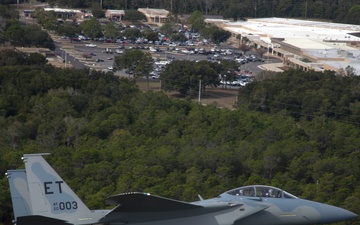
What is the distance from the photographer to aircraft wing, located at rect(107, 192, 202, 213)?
21752mm

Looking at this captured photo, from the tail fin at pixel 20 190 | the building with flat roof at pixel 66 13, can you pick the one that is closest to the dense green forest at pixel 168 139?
the tail fin at pixel 20 190

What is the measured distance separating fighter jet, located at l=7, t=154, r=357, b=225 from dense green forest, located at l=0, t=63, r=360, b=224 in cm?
715

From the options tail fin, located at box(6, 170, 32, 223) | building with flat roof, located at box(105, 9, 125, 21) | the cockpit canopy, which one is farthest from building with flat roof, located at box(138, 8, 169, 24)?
tail fin, located at box(6, 170, 32, 223)

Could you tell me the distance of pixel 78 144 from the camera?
46375 mm

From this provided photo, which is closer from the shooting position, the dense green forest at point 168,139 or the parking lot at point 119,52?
the dense green forest at point 168,139

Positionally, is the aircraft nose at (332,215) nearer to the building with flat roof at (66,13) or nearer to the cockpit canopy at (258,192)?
the cockpit canopy at (258,192)

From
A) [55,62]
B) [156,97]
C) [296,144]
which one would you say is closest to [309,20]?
[55,62]

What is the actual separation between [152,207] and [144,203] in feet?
1.35

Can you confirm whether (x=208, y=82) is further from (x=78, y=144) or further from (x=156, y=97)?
(x=78, y=144)

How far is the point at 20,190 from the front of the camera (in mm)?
23359

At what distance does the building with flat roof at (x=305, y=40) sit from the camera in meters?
101

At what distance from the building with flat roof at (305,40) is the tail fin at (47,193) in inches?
2767

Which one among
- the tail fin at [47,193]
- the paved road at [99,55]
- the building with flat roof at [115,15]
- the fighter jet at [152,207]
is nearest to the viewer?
the tail fin at [47,193]

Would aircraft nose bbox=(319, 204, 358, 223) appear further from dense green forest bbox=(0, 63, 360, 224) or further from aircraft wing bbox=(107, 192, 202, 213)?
dense green forest bbox=(0, 63, 360, 224)
